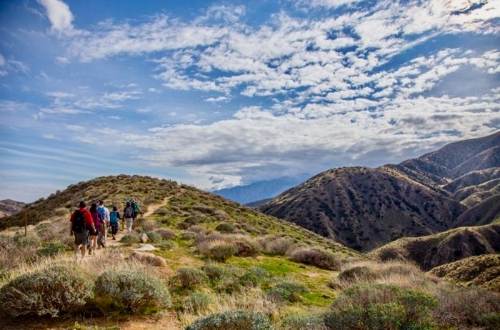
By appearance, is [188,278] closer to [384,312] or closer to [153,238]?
[384,312]

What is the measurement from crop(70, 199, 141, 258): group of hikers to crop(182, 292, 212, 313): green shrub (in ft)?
21.3

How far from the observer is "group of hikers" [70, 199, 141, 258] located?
15.7 metres

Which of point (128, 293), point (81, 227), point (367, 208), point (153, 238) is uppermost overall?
point (81, 227)

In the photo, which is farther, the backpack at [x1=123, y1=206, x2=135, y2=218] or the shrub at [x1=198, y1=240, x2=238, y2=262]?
the backpack at [x1=123, y1=206, x2=135, y2=218]

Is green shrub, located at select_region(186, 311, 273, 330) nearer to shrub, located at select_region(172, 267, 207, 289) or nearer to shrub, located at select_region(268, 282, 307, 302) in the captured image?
shrub, located at select_region(268, 282, 307, 302)

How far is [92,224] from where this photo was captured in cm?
1622

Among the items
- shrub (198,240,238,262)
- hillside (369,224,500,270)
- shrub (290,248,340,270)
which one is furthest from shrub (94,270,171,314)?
hillside (369,224,500,270)

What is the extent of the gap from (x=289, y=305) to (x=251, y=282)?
6.60ft

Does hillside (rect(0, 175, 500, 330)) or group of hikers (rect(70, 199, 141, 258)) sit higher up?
group of hikers (rect(70, 199, 141, 258))

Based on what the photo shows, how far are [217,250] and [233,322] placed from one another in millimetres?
13027

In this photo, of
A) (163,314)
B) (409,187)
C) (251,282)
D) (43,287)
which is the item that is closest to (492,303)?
(251,282)

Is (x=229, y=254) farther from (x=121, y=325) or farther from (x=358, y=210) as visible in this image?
(x=358, y=210)

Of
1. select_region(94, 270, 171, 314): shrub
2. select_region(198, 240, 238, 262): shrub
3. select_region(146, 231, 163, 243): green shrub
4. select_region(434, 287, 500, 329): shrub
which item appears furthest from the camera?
select_region(146, 231, 163, 243): green shrub

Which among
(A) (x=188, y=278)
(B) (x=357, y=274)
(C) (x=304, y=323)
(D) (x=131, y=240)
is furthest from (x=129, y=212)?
(C) (x=304, y=323)
